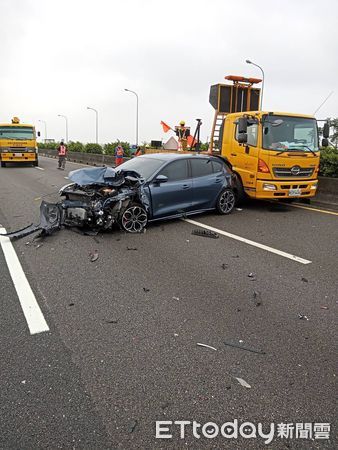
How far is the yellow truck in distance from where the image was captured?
352 inches

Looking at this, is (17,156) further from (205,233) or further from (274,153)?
(205,233)

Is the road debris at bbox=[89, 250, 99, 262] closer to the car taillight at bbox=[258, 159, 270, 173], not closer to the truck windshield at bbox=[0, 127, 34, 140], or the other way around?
the car taillight at bbox=[258, 159, 270, 173]

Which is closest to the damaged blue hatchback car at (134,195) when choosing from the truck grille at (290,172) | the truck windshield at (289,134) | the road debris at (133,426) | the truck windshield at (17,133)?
the truck grille at (290,172)

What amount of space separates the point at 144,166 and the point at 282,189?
3.63 metres

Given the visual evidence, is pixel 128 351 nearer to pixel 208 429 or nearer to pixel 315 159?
pixel 208 429

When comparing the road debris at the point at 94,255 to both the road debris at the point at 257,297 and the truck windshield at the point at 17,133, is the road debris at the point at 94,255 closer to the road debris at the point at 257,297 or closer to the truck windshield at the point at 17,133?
the road debris at the point at 257,297

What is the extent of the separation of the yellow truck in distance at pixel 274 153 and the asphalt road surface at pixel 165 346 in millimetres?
3323

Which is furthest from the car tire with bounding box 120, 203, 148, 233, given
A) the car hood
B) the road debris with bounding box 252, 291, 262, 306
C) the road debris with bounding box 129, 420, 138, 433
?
the road debris with bounding box 129, 420, 138, 433

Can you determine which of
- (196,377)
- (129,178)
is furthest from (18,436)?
(129,178)

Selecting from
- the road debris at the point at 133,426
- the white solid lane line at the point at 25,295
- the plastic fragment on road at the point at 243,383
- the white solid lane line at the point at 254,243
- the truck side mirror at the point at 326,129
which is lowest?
the road debris at the point at 133,426

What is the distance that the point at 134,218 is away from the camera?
7.04 metres

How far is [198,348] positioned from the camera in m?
3.17

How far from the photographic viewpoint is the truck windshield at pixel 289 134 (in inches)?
352

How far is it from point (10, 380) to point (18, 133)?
24.2 meters
